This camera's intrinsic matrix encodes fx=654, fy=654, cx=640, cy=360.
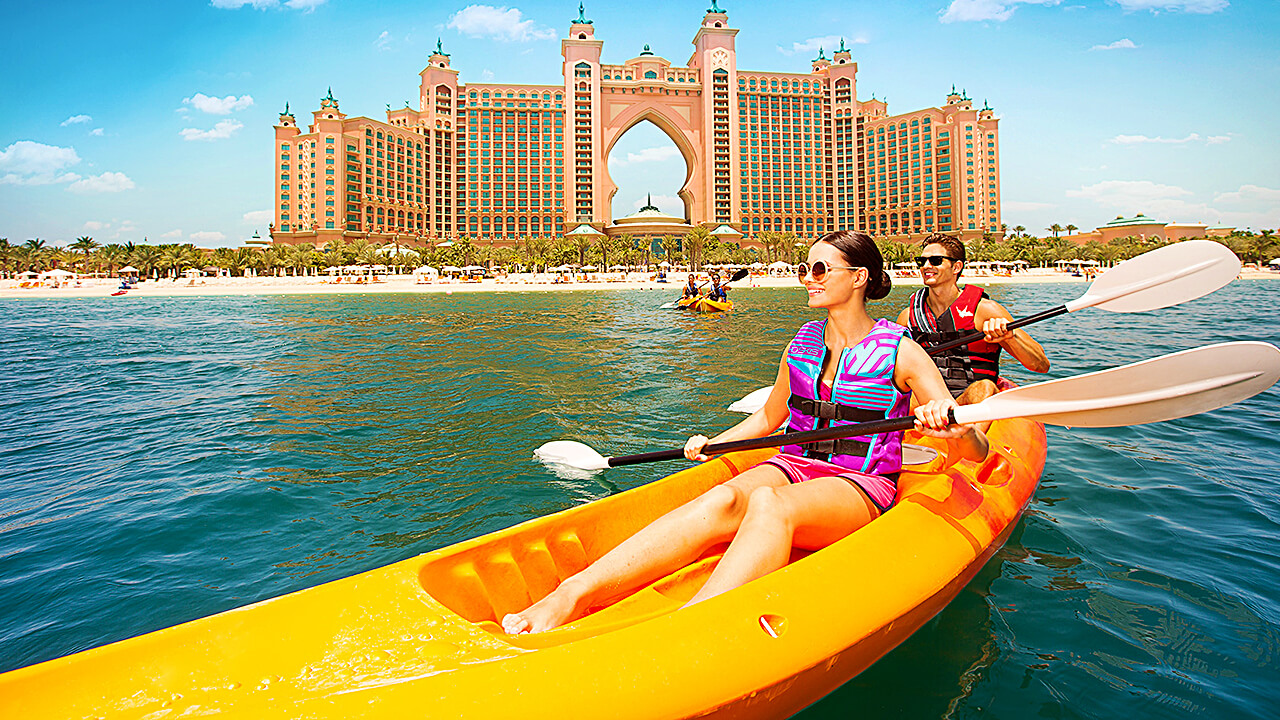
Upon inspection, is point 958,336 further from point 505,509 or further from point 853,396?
point 505,509

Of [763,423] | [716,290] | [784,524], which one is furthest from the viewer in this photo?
[716,290]

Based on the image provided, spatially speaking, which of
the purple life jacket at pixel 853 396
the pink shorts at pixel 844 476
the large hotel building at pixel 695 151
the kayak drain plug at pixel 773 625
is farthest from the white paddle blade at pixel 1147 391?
the large hotel building at pixel 695 151

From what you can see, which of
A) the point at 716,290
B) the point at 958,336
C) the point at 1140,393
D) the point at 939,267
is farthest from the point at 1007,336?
the point at 716,290

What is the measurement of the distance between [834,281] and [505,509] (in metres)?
2.97

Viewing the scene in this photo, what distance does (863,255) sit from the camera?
2.92 m

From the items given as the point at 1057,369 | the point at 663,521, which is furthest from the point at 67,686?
the point at 1057,369

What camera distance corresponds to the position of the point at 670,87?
310 feet

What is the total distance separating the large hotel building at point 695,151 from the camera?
92062 mm

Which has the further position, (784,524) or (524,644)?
(784,524)

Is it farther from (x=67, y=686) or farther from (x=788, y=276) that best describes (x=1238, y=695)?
(x=788, y=276)

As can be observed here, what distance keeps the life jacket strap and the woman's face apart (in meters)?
0.45

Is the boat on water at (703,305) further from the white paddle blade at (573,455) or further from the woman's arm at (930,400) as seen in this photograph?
the woman's arm at (930,400)

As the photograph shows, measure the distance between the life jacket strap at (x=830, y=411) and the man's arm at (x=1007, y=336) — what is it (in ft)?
5.92

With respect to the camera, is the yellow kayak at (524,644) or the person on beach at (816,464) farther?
the person on beach at (816,464)
